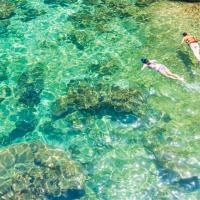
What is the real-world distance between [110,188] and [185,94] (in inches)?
205

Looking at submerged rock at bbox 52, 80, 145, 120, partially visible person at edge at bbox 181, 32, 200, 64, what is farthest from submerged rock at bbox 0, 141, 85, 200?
partially visible person at edge at bbox 181, 32, 200, 64

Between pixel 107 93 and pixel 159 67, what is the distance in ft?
8.74

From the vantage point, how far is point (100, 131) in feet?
47.0

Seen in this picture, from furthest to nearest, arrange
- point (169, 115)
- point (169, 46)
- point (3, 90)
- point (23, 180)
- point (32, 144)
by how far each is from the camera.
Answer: point (169, 46), point (3, 90), point (169, 115), point (32, 144), point (23, 180)

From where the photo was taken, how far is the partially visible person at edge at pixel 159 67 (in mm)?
15984

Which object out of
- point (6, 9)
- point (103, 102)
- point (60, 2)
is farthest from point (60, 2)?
point (103, 102)

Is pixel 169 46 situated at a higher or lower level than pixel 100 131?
higher

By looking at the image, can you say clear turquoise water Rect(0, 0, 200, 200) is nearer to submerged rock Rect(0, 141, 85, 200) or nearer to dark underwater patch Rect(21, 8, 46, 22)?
dark underwater patch Rect(21, 8, 46, 22)

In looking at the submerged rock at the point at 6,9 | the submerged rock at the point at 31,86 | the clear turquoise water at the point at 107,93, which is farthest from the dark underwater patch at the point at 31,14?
the submerged rock at the point at 31,86

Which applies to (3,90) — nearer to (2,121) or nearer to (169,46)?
(2,121)

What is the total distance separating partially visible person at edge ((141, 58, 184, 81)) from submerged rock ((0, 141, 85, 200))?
577cm

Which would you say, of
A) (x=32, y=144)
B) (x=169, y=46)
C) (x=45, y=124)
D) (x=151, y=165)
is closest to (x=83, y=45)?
(x=169, y=46)

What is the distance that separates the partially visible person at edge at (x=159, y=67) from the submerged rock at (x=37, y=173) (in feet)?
18.9

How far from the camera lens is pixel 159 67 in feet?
53.6
